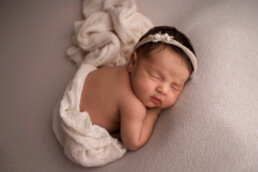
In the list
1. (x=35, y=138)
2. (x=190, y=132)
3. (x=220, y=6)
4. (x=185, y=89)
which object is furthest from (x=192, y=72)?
(x=35, y=138)

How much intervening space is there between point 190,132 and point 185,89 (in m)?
0.20

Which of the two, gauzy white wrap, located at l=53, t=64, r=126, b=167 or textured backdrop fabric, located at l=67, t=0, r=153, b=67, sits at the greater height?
textured backdrop fabric, located at l=67, t=0, r=153, b=67

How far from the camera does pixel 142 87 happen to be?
937 millimetres

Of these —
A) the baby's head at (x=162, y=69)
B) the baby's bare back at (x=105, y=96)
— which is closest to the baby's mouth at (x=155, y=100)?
the baby's head at (x=162, y=69)

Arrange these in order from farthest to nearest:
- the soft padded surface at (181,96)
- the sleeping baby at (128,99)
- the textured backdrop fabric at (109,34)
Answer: the textured backdrop fabric at (109,34), the sleeping baby at (128,99), the soft padded surface at (181,96)

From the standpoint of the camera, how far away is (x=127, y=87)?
0.99m

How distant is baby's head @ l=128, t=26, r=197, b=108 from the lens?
36.2 inches

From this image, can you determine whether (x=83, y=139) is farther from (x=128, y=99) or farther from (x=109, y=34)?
(x=109, y=34)

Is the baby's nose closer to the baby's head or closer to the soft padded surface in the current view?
the baby's head

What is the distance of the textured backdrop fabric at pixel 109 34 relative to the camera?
3.99 feet

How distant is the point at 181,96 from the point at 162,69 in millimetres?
160

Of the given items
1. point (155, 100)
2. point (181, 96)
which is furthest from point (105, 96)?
point (181, 96)

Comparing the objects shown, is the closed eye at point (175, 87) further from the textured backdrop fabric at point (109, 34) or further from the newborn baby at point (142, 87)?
the textured backdrop fabric at point (109, 34)

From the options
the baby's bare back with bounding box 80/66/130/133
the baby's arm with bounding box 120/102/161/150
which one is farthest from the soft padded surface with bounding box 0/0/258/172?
the baby's bare back with bounding box 80/66/130/133
